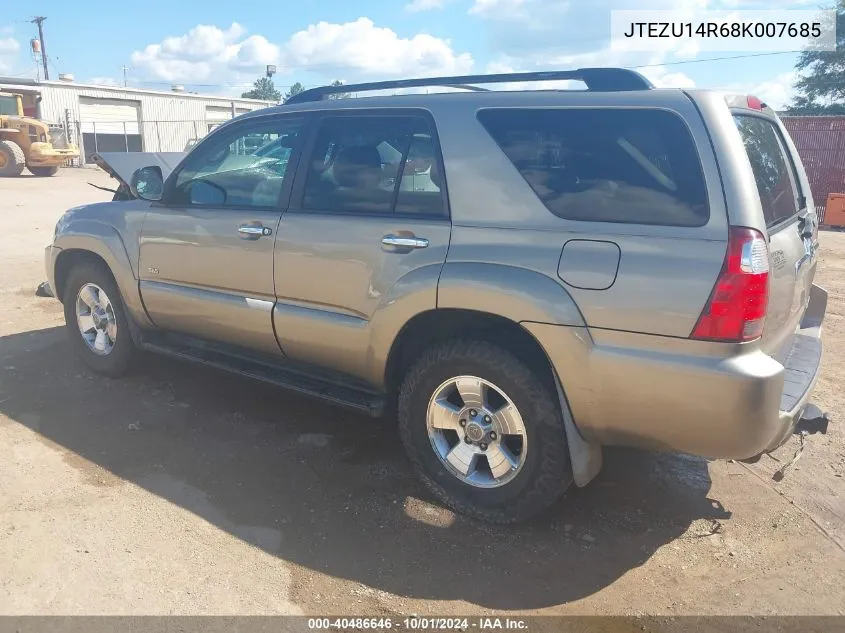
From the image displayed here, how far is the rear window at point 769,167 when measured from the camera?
2928mm

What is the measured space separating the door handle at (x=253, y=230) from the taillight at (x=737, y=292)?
90.7 inches

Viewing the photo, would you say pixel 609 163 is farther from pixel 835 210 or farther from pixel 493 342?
pixel 835 210

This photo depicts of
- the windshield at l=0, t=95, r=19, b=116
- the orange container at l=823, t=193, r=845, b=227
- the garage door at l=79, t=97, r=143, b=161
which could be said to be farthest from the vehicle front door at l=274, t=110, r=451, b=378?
the garage door at l=79, t=97, r=143, b=161

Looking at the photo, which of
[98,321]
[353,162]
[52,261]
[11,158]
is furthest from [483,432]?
[11,158]

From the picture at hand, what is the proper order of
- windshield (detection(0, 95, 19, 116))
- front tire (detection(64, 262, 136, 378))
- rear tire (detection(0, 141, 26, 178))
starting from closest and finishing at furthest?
1. front tire (detection(64, 262, 136, 378))
2. rear tire (detection(0, 141, 26, 178))
3. windshield (detection(0, 95, 19, 116))

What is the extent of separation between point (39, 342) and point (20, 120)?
23.8 meters

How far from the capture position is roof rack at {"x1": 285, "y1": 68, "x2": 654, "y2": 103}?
309 cm

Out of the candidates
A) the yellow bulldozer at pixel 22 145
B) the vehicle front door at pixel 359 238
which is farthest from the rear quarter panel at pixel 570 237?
the yellow bulldozer at pixel 22 145

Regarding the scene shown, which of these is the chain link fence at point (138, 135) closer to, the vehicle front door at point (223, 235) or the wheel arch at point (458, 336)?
the vehicle front door at point (223, 235)

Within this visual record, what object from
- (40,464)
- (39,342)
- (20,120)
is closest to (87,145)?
(20,120)

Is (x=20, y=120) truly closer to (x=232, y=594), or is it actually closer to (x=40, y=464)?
(x=40, y=464)

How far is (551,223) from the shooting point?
296 cm

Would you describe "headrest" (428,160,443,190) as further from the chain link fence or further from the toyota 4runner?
the chain link fence

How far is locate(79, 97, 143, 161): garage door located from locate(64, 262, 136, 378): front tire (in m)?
35.6
